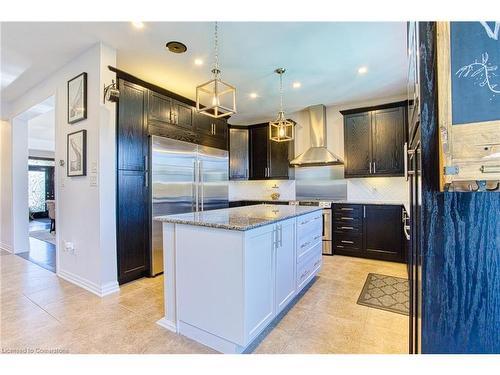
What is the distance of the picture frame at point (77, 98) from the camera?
2.87 m

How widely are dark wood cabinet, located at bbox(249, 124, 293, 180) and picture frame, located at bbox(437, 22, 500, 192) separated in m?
4.51

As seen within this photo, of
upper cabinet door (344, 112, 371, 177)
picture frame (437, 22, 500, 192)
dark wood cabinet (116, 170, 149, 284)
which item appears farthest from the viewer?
upper cabinet door (344, 112, 371, 177)

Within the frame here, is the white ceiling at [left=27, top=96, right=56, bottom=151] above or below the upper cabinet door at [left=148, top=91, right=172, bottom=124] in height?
above

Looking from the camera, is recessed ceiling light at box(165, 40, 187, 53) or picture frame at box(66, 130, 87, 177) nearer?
recessed ceiling light at box(165, 40, 187, 53)

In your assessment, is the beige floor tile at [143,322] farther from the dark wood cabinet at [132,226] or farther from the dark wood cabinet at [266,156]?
the dark wood cabinet at [266,156]

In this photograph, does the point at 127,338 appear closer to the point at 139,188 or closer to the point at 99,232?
the point at 99,232

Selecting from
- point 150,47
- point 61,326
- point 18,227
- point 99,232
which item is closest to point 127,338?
point 61,326

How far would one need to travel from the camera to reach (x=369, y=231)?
4066mm

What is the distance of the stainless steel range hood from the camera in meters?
4.67

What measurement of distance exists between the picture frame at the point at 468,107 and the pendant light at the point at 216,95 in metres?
1.61

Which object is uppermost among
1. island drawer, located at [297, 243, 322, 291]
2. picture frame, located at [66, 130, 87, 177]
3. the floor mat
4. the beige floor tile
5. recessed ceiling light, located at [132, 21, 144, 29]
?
recessed ceiling light, located at [132, 21, 144, 29]

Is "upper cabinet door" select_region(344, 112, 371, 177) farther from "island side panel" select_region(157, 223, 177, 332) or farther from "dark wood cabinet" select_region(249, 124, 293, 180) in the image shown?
"island side panel" select_region(157, 223, 177, 332)

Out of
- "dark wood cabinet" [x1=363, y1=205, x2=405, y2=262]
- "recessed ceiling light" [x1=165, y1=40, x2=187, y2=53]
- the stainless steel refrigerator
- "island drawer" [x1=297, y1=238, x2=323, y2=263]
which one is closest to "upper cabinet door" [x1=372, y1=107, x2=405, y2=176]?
"dark wood cabinet" [x1=363, y1=205, x2=405, y2=262]

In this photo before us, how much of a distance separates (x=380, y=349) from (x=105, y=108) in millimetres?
3509
